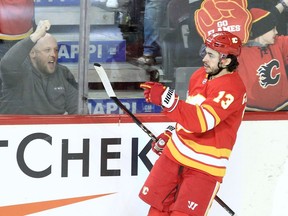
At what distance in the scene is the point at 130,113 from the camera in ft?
13.6

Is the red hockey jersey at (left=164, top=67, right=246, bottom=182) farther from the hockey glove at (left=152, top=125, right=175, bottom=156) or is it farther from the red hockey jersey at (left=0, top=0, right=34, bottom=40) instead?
the red hockey jersey at (left=0, top=0, right=34, bottom=40)

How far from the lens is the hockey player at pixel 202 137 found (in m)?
3.61

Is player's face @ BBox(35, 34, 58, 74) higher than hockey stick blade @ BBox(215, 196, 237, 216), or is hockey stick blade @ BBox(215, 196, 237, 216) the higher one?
player's face @ BBox(35, 34, 58, 74)

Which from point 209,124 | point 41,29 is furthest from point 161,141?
point 41,29

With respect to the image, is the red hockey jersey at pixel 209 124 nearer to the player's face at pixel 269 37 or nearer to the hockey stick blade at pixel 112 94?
the hockey stick blade at pixel 112 94

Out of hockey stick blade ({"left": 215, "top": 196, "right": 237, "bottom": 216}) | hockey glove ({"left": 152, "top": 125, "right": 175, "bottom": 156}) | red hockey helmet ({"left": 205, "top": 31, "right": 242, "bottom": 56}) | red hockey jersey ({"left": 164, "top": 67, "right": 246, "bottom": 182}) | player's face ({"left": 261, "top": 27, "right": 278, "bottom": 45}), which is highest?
red hockey helmet ({"left": 205, "top": 31, "right": 242, "bottom": 56})

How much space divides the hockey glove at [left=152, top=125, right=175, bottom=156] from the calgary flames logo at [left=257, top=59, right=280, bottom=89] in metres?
0.77

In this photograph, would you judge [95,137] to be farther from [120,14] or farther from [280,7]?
[280,7]

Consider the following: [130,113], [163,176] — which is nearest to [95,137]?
[130,113]

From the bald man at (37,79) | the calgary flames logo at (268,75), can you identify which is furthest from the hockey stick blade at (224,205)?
the bald man at (37,79)

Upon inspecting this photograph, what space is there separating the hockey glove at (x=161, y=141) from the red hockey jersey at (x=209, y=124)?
124mm

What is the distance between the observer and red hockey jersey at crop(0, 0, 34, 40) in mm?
4125

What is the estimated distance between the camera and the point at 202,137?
3.76 m

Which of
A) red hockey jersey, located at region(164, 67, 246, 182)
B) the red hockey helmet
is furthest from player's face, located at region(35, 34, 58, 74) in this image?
the red hockey helmet
